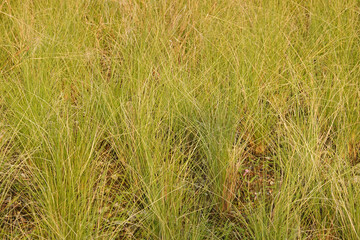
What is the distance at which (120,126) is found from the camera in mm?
2412

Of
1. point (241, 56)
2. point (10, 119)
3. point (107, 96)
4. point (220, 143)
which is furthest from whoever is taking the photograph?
point (241, 56)

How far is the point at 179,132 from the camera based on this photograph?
2365mm

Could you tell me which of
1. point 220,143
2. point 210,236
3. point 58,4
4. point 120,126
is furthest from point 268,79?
point 58,4

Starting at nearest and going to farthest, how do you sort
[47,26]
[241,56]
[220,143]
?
[220,143]
[241,56]
[47,26]

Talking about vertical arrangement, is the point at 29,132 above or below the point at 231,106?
below

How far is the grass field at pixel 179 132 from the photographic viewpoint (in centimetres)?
188

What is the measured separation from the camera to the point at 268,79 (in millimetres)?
2670

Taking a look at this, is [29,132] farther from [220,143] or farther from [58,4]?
[58,4]

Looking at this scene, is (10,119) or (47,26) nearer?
(10,119)

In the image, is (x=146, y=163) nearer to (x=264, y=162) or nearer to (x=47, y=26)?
(x=264, y=162)

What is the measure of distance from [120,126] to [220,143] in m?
0.59

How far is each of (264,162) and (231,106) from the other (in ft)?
1.22

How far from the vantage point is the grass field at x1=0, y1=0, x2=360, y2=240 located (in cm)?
188

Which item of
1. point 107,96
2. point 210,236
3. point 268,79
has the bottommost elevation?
point 210,236
